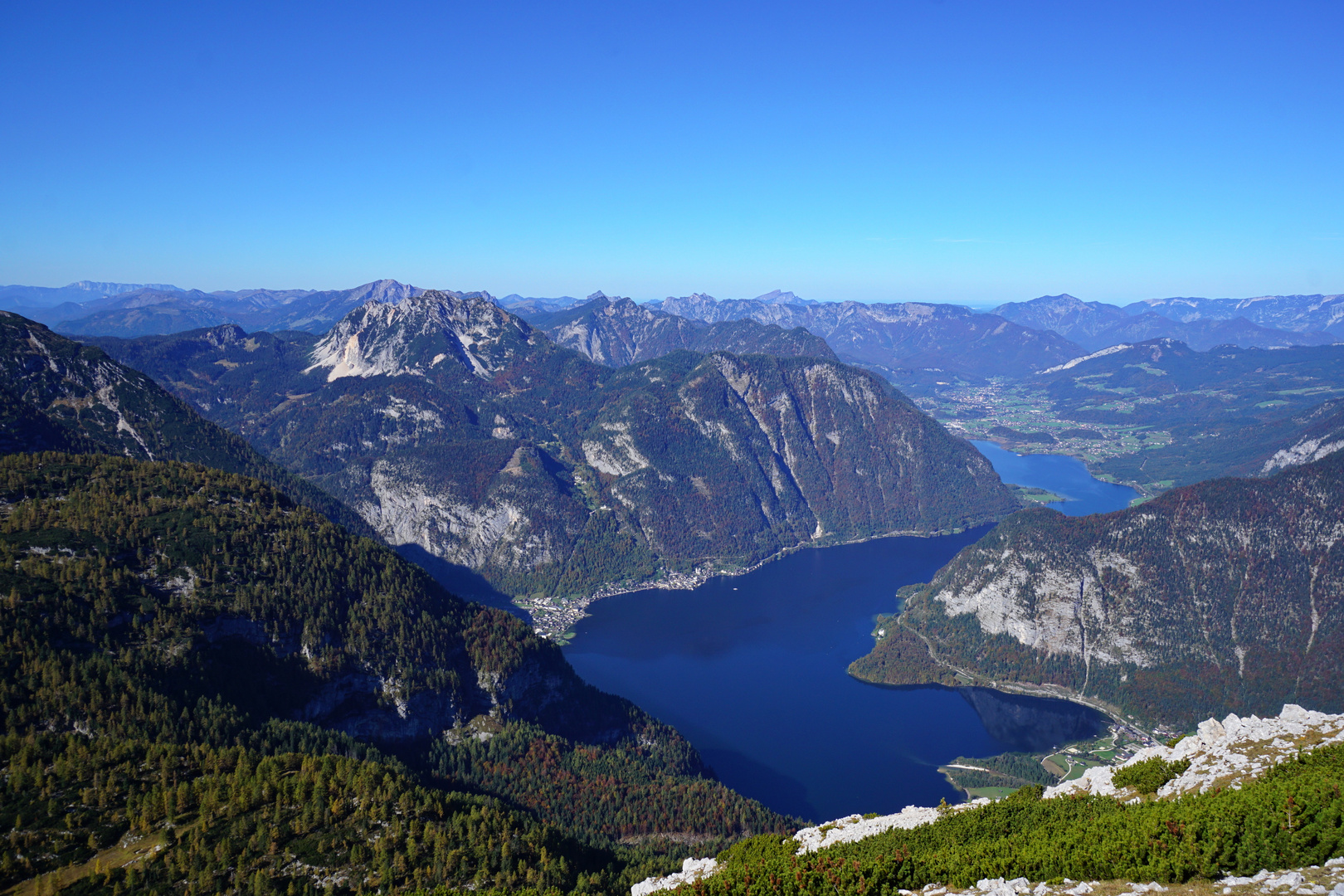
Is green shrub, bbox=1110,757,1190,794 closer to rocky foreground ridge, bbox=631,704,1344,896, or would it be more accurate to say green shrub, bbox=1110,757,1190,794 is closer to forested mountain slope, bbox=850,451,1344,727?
rocky foreground ridge, bbox=631,704,1344,896

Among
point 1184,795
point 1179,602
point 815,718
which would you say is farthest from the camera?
point 1179,602

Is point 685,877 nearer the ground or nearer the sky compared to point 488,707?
nearer the sky

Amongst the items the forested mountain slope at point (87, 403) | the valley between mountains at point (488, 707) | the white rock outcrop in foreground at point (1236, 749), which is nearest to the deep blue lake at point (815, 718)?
the valley between mountains at point (488, 707)

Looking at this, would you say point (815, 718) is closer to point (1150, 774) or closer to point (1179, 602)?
point (1179, 602)

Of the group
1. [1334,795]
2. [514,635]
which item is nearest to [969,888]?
[1334,795]

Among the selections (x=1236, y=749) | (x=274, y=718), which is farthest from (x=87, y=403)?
(x=1236, y=749)

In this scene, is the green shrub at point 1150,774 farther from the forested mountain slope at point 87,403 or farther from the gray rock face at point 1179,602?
the forested mountain slope at point 87,403

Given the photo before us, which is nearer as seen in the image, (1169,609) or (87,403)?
(1169,609)
